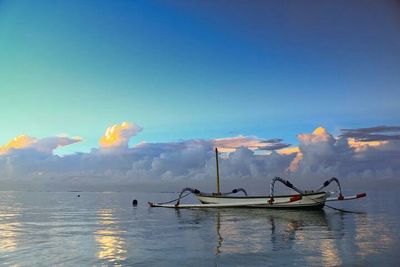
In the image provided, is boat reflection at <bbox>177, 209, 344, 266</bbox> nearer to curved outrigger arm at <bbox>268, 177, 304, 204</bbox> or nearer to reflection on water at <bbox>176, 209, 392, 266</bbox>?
reflection on water at <bbox>176, 209, 392, 266</bbox>

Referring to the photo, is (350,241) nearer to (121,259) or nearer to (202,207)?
(121,259)

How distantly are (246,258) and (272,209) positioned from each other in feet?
162

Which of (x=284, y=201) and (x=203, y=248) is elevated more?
(x=284, y=201)

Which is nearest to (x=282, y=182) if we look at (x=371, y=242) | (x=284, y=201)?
(x=284, y=201)

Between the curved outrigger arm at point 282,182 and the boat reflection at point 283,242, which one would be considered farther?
the curved outrigger arm at point 282,182

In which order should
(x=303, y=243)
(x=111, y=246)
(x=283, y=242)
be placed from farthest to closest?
(x=283, y=242)
(x=303, y=243)
(x=111, y=246)

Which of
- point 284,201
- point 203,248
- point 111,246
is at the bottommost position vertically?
point 203,248

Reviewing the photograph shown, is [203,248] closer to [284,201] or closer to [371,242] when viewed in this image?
[371,242]

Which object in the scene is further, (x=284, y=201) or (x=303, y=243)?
(x=284, y=201)

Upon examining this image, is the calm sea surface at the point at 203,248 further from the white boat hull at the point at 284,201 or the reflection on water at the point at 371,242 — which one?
the white boat hull at the point at 284,201

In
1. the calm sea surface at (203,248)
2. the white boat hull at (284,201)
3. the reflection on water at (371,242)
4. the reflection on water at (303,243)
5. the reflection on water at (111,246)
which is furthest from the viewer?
the white boat hull at (284,201)

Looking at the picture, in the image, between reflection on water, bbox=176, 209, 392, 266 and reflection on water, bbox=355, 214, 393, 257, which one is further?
reflection on water, bbox=355, 214, 393, 257

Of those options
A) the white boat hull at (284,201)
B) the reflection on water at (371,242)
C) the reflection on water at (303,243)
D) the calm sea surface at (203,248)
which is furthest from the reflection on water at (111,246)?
the white boat hull at (284,201)

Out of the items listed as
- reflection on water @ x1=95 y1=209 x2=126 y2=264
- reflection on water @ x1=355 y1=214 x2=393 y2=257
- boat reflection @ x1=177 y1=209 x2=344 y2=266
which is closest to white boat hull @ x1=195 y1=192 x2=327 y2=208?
boat reflection @ x1=177 y1=209 x2=344 y2=266
